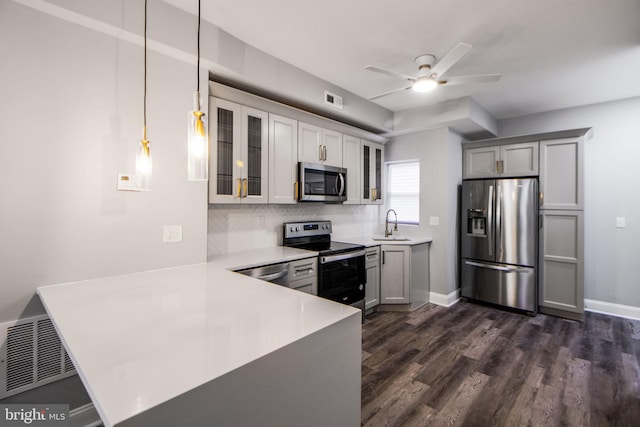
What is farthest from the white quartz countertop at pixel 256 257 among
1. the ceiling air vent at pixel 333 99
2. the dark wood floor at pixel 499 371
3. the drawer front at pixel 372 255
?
the ceiling air vent at pixel 333 99

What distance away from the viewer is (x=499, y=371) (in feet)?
8.13

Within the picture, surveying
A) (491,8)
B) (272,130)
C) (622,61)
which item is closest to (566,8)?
(491,8)

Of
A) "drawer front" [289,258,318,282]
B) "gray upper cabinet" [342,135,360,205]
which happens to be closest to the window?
"gray upper cabinet" [342,135,360,205]

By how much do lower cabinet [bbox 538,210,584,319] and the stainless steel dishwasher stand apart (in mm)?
3317

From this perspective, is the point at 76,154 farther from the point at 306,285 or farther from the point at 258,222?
the point at 306,285

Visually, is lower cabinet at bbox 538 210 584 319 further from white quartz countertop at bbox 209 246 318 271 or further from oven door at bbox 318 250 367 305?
white quartz countertop at bbox 209 246 318 271

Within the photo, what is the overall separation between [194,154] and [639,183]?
499 centimetres

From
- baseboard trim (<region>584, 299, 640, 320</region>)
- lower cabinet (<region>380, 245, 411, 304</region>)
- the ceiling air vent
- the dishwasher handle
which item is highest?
the ceiling air vent

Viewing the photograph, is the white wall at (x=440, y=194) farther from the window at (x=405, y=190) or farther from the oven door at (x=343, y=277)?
the oven door at (x=343, y=277)

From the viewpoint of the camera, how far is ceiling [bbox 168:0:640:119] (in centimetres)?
210

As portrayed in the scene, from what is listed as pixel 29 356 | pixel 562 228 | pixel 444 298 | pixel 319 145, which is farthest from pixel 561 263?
pixel 29 356

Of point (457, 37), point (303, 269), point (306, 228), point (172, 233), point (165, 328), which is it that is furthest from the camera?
point (306, 228)

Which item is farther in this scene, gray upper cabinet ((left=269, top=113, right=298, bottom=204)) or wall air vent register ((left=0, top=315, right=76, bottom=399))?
gray upper cabinet ((left=269, top=113, right=298, bottom=204))

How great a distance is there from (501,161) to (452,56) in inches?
94.5
